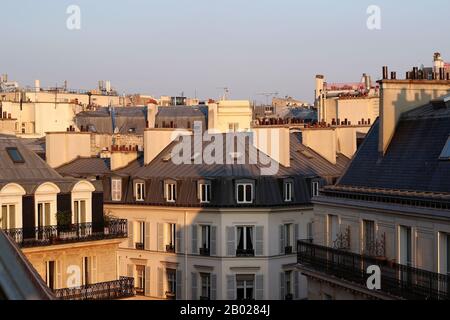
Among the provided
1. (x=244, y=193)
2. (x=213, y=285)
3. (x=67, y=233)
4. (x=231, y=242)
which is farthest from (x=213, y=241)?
(x=67, y=233)

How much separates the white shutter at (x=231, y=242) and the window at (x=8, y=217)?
1057 cm

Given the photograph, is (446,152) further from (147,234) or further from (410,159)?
(147,234)

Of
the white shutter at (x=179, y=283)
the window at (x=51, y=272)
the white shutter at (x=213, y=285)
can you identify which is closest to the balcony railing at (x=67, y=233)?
the window at (x=51, y=272)

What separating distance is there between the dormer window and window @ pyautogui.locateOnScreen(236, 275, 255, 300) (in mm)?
3232

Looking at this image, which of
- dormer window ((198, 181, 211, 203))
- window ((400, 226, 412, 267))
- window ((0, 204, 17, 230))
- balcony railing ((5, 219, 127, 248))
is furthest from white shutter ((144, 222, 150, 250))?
window ((400, 226, 412, 267))

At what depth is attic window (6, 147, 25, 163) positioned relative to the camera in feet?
85.6

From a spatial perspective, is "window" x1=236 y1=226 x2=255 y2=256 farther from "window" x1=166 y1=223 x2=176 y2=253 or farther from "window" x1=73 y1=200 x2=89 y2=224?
"window" x1=73 y1=200 x2=89 y2=224

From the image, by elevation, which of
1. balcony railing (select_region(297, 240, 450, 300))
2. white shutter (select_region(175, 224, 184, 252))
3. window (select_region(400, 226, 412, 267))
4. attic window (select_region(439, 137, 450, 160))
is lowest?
white shutter (select_region(175, 224, 184, 252))

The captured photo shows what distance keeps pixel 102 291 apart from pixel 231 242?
8.74 metres

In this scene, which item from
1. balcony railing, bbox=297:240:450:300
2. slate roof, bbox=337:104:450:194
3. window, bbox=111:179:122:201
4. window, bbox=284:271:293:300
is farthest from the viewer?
window, bbox=111:179:122:201

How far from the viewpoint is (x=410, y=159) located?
1939 centimetres
